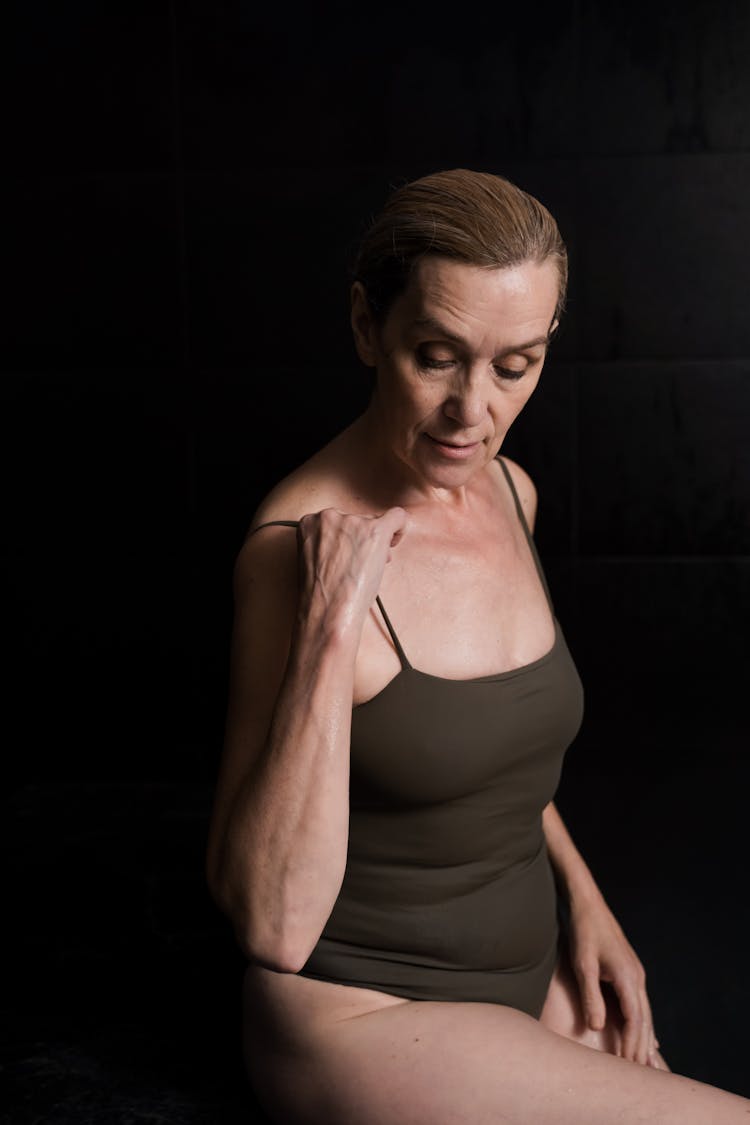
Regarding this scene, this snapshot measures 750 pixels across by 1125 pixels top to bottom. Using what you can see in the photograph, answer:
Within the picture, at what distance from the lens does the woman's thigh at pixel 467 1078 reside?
130 centimetres

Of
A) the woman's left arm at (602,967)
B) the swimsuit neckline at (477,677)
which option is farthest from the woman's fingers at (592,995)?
the swimsuit neckline at (477,677)

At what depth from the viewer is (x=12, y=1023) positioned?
1.88 metres

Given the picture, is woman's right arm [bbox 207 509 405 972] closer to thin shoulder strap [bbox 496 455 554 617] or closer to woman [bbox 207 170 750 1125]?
woman [bbox 207 170 750 1125]

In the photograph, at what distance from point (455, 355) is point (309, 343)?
1967 mm

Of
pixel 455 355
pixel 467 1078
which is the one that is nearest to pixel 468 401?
pixel 455 355

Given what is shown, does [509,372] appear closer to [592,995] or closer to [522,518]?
[522,518]

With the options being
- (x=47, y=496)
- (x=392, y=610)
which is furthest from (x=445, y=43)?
(x=392, y=610)

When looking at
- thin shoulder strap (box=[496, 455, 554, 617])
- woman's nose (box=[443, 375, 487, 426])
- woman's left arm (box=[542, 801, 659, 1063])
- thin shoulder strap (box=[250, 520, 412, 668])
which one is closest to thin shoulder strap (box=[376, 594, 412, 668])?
thin shoulder strap (box=[250, 520, 412, 668])

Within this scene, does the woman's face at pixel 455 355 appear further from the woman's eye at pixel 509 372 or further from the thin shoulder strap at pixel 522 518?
the thin shoulder strap at pixel 522 518

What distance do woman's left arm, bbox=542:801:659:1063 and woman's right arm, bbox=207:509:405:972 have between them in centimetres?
55

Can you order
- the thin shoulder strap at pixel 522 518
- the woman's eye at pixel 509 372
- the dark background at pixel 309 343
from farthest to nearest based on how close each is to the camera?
the dark background at pixel 309 343
the thin shoulder strap at pixel 522 518
the woman's eye at pixel 509 372

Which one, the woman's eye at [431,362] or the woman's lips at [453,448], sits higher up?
the woman's eye at [431,362]

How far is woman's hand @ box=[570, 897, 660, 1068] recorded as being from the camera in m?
1.71

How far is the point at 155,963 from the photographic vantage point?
6.81 ft
